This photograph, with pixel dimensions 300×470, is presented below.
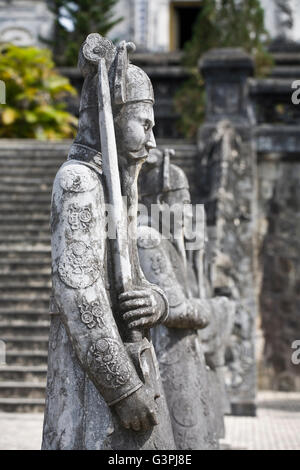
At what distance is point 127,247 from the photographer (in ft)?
12.9

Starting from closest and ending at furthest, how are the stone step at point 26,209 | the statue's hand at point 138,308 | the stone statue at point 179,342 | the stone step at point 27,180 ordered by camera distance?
1. the statue's hand at point 138,308
2. the stone statue at point 179,342
3. the stone step at point 26,209
4. the stone step at point 27,180

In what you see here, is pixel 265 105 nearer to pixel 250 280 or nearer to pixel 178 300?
pixel 250 280

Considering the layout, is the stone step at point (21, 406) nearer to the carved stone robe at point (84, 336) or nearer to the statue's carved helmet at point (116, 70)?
the carved stone robe at point (84, 336)

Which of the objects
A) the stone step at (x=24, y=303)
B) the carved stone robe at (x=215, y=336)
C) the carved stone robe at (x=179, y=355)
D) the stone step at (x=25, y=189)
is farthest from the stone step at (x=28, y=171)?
the carved stone robe at (x=179, y=355)

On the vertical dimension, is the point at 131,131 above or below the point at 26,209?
above

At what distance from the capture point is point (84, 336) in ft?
12.0

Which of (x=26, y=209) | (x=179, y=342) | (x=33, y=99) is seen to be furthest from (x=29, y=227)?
(x=179, y=342)

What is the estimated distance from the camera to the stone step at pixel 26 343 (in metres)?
9.97

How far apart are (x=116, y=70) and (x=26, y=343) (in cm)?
633

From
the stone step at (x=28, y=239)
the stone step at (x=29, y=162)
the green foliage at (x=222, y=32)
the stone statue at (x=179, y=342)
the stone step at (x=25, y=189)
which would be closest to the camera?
the stone statue at (x=179, y=342)

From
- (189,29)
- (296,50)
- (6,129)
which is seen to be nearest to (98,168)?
(6,129)

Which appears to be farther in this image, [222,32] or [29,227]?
[222,32]

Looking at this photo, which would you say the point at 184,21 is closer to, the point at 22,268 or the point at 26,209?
the point at 26,209

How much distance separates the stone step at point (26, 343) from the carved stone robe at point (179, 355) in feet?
14.7
